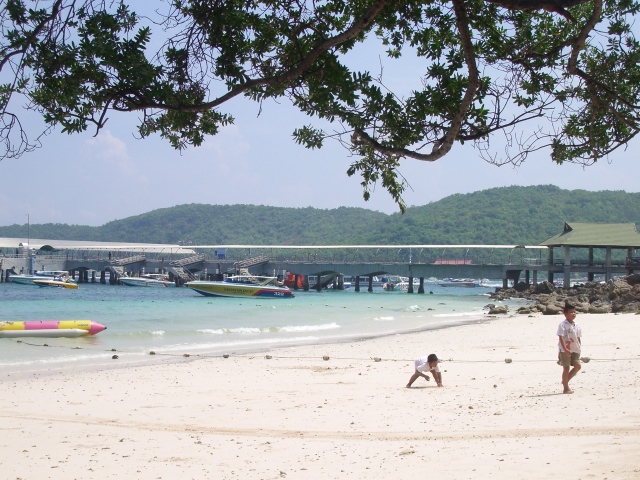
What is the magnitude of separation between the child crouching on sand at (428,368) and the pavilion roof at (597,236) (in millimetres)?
48825

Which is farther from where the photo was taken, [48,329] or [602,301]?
[602,301]

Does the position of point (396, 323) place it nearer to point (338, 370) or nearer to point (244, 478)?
point (338, 370)

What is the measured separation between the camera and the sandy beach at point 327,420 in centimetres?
673

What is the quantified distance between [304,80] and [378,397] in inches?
275

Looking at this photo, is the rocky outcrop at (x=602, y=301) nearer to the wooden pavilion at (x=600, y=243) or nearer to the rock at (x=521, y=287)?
the wooden pavilion at (x=600, y=243)

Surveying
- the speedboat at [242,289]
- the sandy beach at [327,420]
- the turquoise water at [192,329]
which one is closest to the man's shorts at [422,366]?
the sandy beach at [327,420]

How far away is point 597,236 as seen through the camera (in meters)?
58.6

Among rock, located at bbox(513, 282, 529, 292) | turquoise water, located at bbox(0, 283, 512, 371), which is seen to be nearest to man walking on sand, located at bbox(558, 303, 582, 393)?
turquoise water, located at bbox(0, 283, 512, 371)

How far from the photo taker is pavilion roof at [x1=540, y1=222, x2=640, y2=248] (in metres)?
57.2

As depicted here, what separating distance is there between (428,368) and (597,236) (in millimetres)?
51198

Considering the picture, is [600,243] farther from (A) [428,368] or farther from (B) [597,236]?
(A) [428,368]

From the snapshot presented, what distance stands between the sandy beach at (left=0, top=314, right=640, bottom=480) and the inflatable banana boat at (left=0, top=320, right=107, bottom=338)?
24.4 ft

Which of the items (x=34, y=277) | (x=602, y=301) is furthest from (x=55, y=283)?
(x=602, y=301)

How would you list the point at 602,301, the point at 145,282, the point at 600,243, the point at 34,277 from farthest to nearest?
1. the point at 145,282
2. the point at 34,277
3. the point at 600,243
4. the point at 602,301
